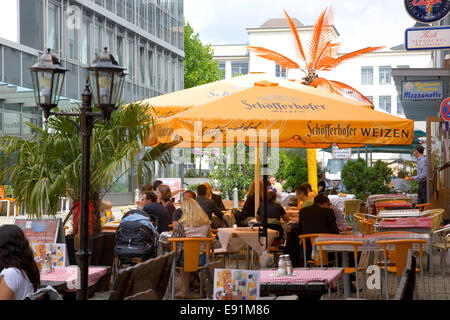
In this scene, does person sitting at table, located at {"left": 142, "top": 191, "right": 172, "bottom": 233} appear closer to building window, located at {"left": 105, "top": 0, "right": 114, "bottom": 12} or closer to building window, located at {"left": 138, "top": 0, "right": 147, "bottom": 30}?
building window, located at {"left": 105, "top": 0, "right": 114, "bottom": 12}

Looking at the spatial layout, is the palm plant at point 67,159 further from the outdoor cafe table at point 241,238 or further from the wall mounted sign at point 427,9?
the wall mounted sign at point 427,9

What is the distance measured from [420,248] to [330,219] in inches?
71.3

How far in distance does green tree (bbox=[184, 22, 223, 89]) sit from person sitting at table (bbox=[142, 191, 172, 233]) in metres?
45.6

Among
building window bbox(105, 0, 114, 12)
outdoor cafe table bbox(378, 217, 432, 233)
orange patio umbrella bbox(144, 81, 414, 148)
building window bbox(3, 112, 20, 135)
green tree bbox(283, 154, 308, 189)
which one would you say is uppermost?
building window bbox(105, 0, 114, 12)

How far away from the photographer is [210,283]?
6035 millimetres

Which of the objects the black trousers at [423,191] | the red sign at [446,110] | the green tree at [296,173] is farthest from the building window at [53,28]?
the red sign at [446,110]

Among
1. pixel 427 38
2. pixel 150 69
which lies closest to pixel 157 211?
pixel 427 38

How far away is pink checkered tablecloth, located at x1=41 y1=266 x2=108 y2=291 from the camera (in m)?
6.70

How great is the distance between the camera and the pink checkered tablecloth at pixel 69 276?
6.70 metres

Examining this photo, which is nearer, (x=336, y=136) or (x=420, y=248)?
(x=420, y=248)

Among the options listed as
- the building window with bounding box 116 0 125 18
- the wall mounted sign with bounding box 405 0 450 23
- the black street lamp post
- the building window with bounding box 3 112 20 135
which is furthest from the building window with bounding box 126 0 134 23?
the black street lamp post

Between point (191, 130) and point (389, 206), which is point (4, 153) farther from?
point (389, 206)

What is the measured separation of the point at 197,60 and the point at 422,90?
127 feet
